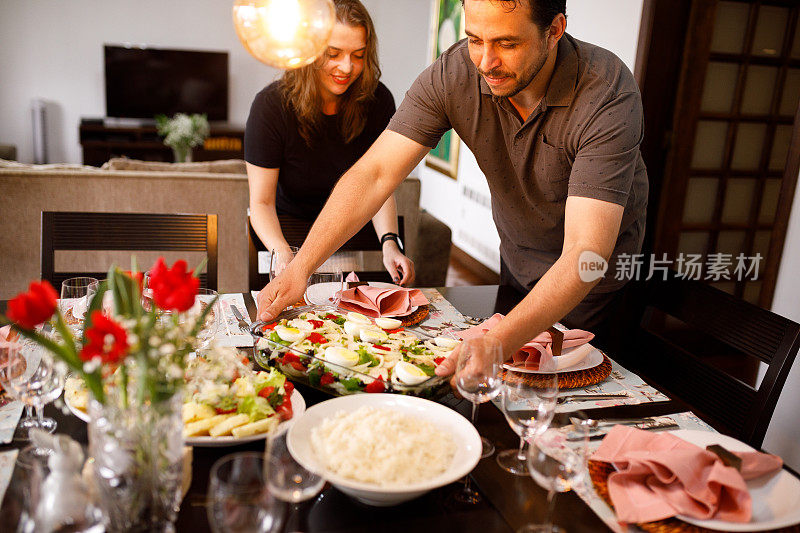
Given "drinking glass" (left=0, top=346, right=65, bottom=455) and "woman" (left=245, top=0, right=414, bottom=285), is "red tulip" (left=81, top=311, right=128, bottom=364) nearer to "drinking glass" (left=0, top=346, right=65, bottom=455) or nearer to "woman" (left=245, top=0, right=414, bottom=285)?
"drinking glass" (left=0, top=346, right=65, bottom=455)

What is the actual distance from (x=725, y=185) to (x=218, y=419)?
3.30 meters

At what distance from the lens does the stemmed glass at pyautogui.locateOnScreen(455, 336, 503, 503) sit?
1.10 metres

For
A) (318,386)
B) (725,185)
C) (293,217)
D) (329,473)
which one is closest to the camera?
(329,473)

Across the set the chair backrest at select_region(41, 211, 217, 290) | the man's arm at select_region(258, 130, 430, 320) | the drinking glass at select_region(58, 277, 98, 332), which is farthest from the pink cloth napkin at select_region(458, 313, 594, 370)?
the chair backrest at select_region(41, 211, 217, 290)

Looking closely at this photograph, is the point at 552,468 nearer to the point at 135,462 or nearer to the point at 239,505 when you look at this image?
the point at 239,505

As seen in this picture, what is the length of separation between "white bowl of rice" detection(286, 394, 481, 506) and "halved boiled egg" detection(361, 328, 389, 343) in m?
0.25

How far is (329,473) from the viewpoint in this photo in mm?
924

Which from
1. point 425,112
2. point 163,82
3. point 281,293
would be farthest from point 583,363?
point 163,82

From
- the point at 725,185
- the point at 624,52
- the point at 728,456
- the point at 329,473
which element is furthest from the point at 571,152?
the point at 725,185

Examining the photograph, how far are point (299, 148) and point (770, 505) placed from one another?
1.70 meters

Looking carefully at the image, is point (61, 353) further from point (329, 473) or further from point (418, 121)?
point (418, 121)

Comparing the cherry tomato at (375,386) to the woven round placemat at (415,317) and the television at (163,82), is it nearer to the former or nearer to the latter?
the woven round placemat at (415,317)

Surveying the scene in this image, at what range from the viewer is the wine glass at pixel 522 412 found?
1.07 meters

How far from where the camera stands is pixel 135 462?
81 centimetres
